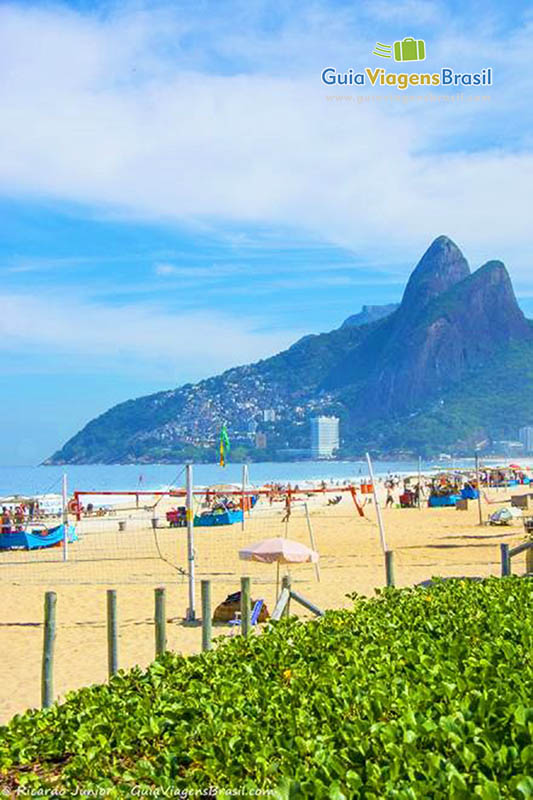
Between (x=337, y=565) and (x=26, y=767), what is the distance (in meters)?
18.0

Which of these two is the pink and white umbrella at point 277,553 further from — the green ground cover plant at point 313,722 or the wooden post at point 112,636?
the green ground cover plant at point 313,722

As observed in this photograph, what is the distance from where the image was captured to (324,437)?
620 ft

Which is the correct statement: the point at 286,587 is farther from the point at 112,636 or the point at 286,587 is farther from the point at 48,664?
the point at 48,664

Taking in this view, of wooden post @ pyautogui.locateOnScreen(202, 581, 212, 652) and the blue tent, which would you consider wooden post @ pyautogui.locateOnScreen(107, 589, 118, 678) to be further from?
the blue tent

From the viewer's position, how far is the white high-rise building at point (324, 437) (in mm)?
186250

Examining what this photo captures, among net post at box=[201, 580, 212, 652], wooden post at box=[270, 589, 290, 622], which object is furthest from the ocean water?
wooden post at box=[270, 589, 290, 622]

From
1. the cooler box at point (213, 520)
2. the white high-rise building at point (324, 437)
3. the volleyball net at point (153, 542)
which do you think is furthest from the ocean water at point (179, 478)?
the cooler box at point (213, 520)

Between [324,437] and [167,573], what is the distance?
168 m

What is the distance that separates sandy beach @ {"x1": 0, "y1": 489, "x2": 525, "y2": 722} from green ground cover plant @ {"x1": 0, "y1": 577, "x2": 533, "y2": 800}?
4902 millimetres

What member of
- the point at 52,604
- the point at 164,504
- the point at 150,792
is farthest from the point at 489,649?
the point at 164,504

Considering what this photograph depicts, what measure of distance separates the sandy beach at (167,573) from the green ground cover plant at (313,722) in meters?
4.90

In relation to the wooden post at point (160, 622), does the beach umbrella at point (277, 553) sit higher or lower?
higher

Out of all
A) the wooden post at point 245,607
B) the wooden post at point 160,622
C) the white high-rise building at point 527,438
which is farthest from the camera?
the white high-rise building at point 527,438

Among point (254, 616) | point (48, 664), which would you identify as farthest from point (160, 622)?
point (254, 616)
